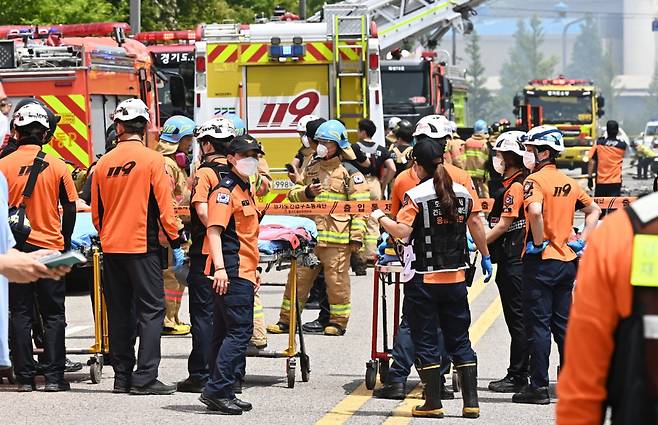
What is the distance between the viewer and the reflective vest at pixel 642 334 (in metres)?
3.53

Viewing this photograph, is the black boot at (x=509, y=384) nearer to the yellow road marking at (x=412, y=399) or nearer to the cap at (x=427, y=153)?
the yellow road marking at (x=412, y=399)

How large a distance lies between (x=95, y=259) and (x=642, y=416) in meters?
7.11

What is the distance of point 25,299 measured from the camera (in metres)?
9.91

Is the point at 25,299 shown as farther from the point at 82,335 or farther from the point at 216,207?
the point at 82,335

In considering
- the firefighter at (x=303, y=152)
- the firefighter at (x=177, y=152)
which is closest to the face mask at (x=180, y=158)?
the firefighter at (x=177, y=152)

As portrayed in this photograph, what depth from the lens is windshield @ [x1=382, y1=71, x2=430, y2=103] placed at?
31469mm

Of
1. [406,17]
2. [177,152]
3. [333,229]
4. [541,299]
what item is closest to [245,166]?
[541,299]

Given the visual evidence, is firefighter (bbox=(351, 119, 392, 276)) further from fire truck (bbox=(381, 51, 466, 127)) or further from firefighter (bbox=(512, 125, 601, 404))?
fire truck (bbox=(381, 51, 466, 127))

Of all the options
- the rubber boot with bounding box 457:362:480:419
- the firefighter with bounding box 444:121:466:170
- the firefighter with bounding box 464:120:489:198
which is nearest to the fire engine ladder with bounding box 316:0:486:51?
the firefighter with bounding box 464:120:489:198

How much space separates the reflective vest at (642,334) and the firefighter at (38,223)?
6717 mm

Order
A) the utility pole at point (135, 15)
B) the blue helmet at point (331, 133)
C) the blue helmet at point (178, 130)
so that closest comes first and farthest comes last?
the blue helmet at point (178, 130), the blue helmet at point (331, 133), the utility pole at point (135, 15)

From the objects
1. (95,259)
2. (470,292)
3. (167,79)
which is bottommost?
(470,292)

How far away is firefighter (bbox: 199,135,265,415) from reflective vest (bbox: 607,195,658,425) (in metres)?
5.45

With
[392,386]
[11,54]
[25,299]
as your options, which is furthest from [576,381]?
[11,54]
